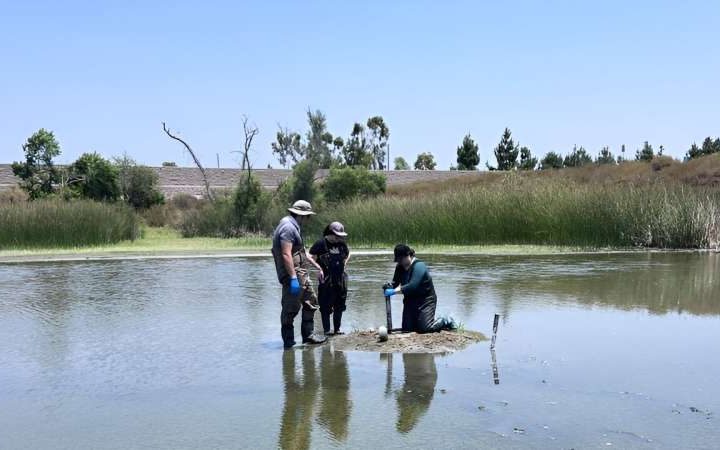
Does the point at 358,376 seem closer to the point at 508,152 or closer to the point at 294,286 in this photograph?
the point at 294,286

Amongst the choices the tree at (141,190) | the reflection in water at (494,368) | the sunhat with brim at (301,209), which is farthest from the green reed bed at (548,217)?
the tree at (141,190)

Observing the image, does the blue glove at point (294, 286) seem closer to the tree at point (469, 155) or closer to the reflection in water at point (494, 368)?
the reflection in water at point (494, 368)

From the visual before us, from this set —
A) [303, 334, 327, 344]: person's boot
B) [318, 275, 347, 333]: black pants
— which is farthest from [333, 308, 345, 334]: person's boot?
[303, 334, 327, 344]: person's boot

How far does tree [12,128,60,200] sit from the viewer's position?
53125 mm

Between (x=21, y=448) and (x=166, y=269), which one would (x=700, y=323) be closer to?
(x=21, y=448)

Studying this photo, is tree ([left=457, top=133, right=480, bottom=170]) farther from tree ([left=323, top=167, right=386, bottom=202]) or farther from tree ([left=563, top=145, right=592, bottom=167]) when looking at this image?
tree ([left=323, top=167, right=386, bottom=202])

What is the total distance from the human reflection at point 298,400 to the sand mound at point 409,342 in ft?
1.98

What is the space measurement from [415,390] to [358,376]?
0.82 metres

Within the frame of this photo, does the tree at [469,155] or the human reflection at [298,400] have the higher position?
the tree at [469,155]

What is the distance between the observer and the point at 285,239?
32.0 feet

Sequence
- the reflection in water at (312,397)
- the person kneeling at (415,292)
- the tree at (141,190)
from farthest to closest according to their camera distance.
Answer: the tree at (141,190) → the person kneeling at (415,292) → the reflection in water at (312,397)

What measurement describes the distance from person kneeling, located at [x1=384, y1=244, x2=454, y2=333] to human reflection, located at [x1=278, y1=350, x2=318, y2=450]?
1373mm

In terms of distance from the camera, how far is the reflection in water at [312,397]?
6.70 m

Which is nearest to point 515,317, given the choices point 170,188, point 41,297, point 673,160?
point 41,297
